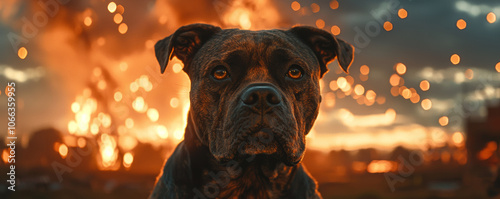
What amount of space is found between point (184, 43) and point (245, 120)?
1.41 meters

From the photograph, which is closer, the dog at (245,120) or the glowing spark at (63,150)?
the dog at (245,120)

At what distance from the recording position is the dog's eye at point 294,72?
12.0 ft

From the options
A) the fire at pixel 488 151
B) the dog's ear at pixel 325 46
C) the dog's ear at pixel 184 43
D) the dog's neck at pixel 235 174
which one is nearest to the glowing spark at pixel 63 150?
the dog's ear at pixel 184 43

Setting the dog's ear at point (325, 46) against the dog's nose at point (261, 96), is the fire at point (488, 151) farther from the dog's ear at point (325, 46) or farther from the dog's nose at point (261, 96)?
the dog's nose at point (261, 96)

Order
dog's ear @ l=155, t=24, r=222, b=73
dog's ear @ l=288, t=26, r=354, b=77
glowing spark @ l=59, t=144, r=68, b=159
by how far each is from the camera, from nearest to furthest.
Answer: dog's ear @ l=155, t=24, r=222, b=73, dog's ear @ l=288, t=26, r=354, b=77, glowing spark @ l=59, t=144, r=68, b=159

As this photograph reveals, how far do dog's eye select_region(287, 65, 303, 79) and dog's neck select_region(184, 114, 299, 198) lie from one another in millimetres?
744

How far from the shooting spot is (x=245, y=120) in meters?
3.15

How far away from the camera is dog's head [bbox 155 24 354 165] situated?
3172 mm

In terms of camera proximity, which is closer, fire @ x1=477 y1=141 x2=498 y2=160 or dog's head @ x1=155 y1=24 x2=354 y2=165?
dog's head @ x1=155 y1=24 x2=354 y2=165

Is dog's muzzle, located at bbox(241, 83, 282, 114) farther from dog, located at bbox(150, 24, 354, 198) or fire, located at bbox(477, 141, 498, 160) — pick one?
fire, located at bbox(477, 141, 498, 160)

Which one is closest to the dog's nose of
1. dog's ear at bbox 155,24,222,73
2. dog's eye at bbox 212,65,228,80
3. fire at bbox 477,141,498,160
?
dog's eye at bbox 212,65,228,80

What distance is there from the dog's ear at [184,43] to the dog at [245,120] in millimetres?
22

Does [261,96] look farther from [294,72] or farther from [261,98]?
[294,72]

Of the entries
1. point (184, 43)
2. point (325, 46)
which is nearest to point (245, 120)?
point (184, 43)
